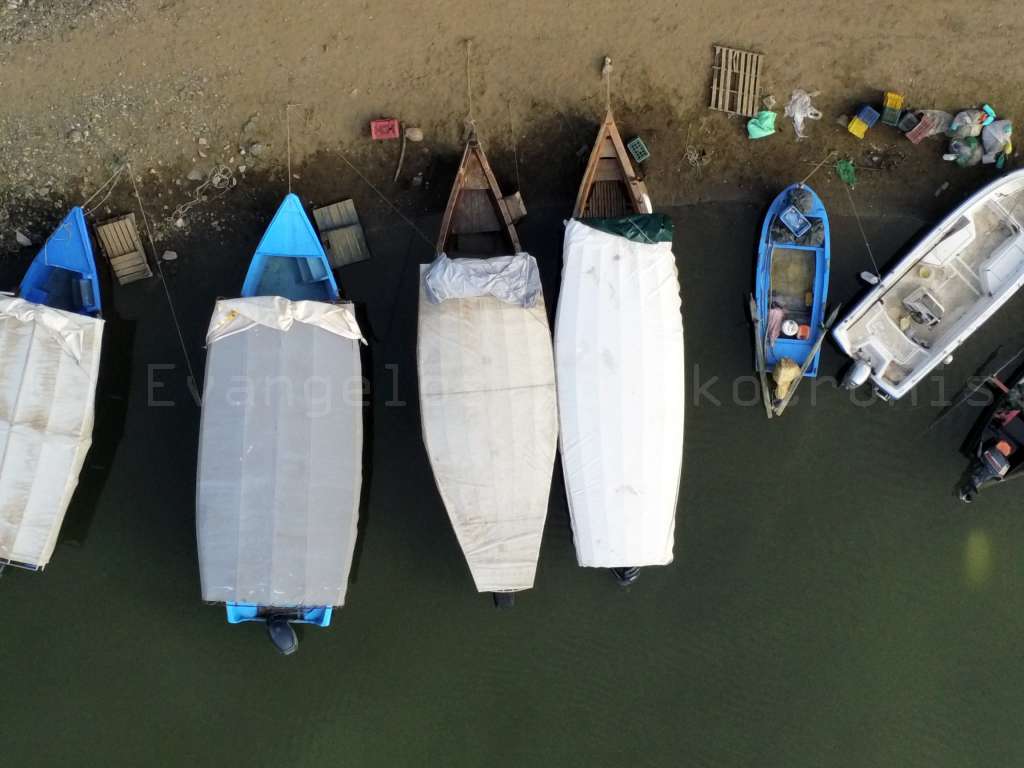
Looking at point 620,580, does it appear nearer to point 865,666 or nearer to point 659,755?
point 659,755

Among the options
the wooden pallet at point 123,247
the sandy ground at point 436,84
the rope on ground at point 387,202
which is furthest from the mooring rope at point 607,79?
the wooden pallet at point 123,247

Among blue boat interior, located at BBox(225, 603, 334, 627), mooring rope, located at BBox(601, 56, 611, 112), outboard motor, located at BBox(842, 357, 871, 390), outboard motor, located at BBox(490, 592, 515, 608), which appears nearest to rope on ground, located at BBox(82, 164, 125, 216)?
blue boat interior, located at BBox(225, 603, 334, 627)

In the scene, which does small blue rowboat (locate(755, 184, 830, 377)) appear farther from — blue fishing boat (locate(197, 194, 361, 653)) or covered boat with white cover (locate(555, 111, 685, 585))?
blue fishing boat (locate(197, 194, 361, 653))

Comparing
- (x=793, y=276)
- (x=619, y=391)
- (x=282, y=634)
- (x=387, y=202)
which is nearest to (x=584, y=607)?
(x=619, y=391)

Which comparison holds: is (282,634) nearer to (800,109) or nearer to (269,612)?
(269,612)

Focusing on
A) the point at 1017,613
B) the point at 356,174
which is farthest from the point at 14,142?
the point at 1017,613

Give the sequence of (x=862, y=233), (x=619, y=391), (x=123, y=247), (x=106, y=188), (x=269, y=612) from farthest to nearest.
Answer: (x=862, y=233), (x=106, y=188), (x=123, y=247), (x=269, y=612), (x=619, y=391)
